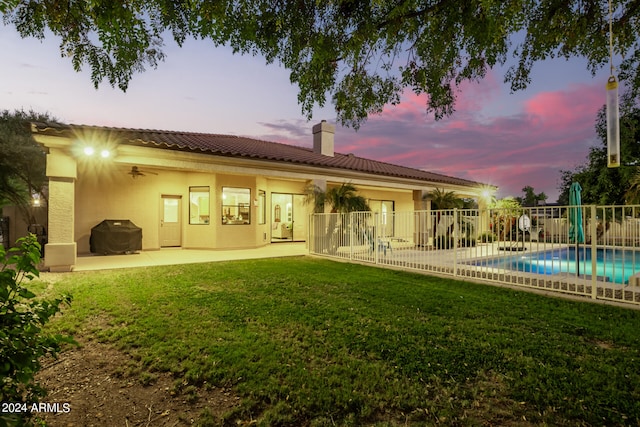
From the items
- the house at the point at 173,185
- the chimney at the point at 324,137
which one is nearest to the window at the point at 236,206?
the house at the point at 173,185

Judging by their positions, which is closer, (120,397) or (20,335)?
(20,335)

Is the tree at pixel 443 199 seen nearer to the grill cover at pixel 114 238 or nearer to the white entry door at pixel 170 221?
the white entry door at pixel 170 221

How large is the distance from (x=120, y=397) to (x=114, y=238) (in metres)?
9.68

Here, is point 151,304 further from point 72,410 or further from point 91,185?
point 91,185

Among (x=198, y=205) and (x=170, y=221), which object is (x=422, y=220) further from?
(x=170, y=221)

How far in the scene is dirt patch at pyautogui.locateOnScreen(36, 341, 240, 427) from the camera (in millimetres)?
2510

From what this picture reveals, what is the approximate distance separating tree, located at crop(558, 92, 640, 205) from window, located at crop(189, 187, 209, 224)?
16249mm

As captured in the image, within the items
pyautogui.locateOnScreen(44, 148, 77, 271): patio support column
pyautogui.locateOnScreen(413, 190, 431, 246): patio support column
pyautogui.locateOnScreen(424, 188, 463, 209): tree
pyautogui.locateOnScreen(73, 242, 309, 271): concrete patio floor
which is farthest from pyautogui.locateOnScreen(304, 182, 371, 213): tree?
pyautogui.locateOnScreen(44, 148, 77, 271): patio support column

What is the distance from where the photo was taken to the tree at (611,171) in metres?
14.3

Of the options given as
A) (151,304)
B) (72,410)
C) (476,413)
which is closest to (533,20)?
(476,413)

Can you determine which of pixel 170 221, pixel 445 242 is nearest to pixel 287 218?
pixel 170 221

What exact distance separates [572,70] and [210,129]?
50.2 ft

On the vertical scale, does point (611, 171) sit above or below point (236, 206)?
above

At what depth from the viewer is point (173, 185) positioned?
13.0 metres
